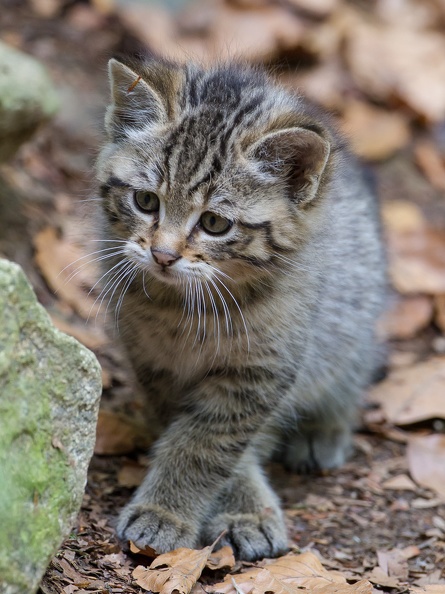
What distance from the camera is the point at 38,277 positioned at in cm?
495

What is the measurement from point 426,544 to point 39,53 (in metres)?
4.88

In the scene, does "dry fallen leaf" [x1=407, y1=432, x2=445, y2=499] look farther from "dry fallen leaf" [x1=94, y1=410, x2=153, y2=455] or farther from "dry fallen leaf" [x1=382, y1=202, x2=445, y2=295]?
"dry fallen leaf" [x1=382, y1=202, x2=445, y2=295]

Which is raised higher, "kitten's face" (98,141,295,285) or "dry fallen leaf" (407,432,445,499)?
"kitten's face" (98,141,295,285)

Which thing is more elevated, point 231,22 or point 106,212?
point 231,22

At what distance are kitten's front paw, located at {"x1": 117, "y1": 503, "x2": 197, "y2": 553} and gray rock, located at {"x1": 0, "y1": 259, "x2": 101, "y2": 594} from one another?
724 millimetres

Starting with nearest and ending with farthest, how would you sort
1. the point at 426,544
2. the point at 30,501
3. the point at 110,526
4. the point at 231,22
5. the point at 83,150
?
1. the point at 30,501
2. the point at 110,526
3. the point at 426,544
4. the point at 83,150
5. the point at 231,22

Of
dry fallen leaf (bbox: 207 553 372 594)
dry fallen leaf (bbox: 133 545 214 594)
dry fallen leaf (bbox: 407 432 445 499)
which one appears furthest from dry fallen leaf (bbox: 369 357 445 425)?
dry fallen leaf (bbox: 133 545 214 594)

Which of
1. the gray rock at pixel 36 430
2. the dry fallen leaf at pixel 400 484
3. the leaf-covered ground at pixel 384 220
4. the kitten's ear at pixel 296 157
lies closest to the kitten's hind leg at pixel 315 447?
the leaf-covered ground at pixel 384 220

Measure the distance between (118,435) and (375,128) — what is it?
434cm

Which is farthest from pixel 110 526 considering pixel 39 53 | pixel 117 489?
pixel 39 53

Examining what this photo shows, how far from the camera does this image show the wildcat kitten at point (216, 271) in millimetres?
3162

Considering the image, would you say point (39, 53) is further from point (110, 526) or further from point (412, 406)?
point (110, 526)

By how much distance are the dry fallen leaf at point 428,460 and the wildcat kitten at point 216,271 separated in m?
0.85

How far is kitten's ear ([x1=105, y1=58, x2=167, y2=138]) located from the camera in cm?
333
